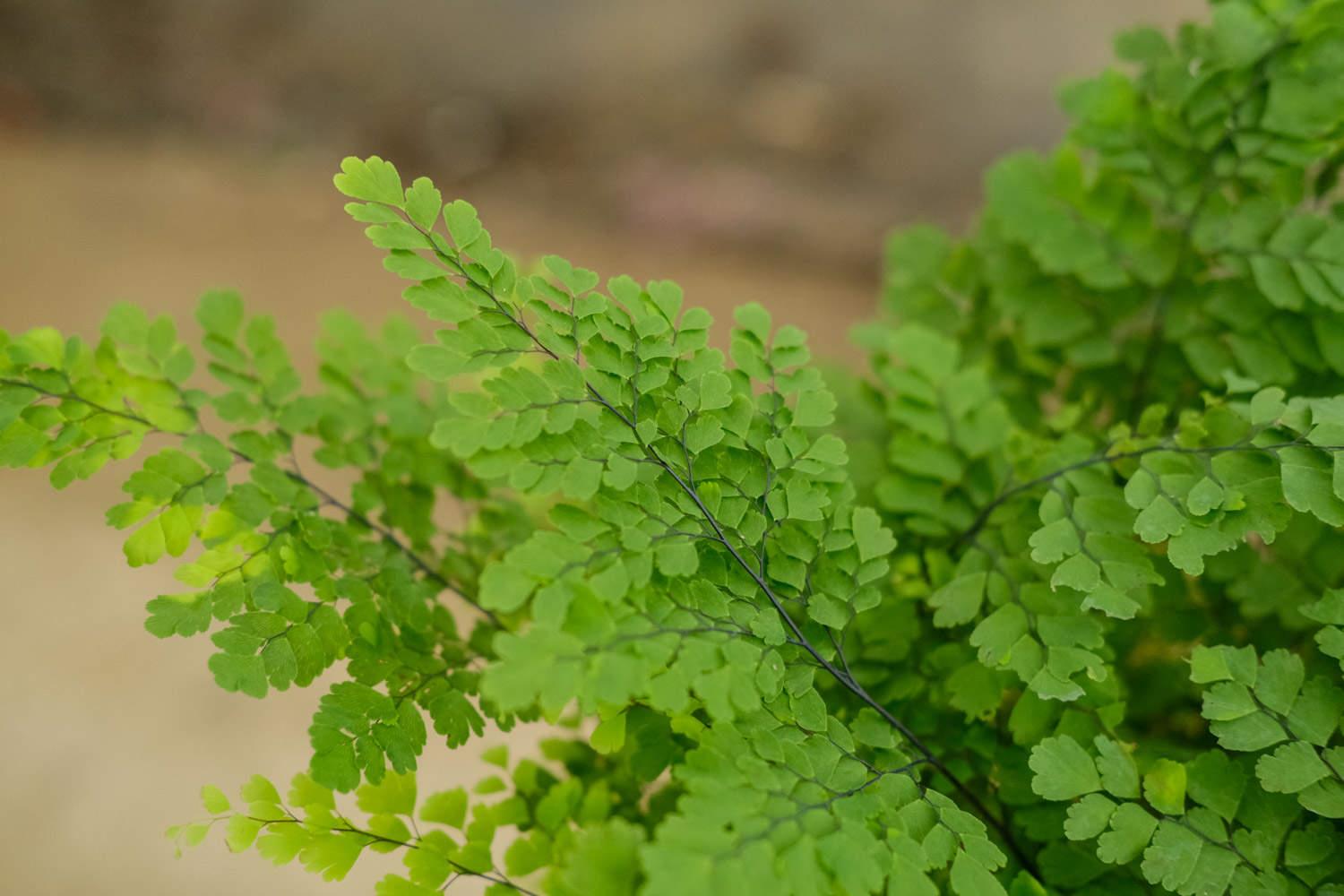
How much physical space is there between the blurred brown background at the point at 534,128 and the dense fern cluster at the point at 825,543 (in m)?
1.41

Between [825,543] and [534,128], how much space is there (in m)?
2.17

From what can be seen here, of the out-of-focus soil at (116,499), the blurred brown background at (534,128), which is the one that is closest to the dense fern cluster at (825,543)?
the out-of-focus soil at (116,499)

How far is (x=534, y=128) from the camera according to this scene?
8.17 ft

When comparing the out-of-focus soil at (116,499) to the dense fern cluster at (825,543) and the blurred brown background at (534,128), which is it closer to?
the blurred brown background at (534,128)

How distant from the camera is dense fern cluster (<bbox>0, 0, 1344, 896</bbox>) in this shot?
1.54ft

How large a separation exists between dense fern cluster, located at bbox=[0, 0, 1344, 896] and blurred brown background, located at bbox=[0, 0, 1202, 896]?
1.41 meters

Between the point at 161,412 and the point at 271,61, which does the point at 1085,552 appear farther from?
the point at 271,61

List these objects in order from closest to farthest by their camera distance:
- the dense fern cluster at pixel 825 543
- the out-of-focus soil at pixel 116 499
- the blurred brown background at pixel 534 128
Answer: the dense fern cluster at pixel 825 543 → the out-of-focus soil at pixel 116 499 → the blurred brown background at pixel 534 128

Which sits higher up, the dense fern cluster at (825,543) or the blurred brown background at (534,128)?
the blurred brown background at (534,128)

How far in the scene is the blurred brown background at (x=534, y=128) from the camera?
Answer: 216 centimetres

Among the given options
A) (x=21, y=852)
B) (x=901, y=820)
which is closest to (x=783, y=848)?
(x=901, y=820)

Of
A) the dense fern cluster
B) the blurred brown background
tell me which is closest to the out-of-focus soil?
the blurred brown background

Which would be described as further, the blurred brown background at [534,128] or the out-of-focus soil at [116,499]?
the blurred brown background at [534,128]

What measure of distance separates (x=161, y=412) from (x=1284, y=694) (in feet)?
2.29
